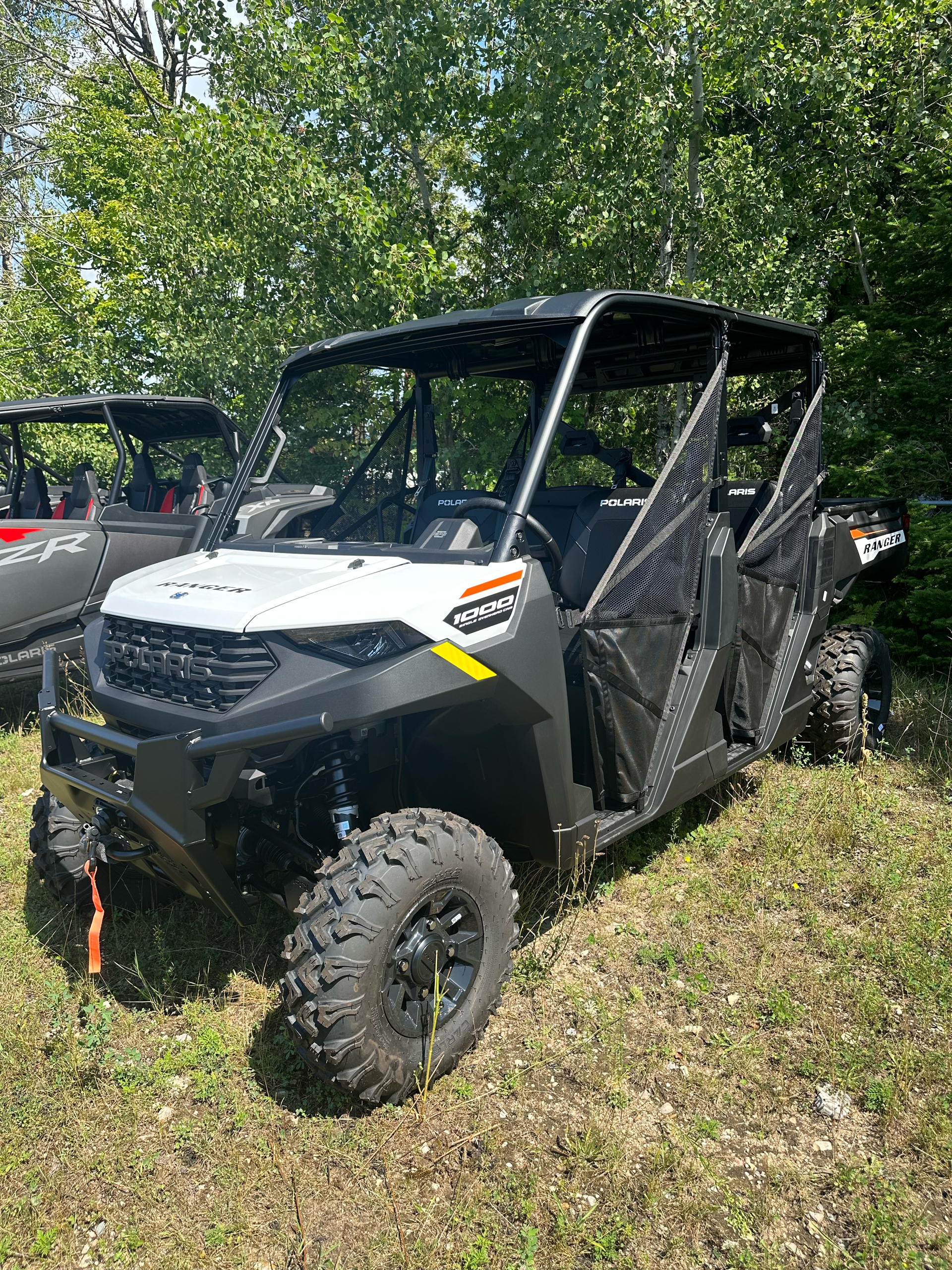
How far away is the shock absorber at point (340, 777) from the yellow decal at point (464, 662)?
1.64 feet

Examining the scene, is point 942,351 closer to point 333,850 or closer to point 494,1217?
point 333,850

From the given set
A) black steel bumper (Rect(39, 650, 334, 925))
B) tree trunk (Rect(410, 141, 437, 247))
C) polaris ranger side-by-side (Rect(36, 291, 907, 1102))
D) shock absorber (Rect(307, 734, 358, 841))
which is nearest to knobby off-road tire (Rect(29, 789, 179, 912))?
polaris ranger side-by-side (Rect(36, 291, 907, 1102))

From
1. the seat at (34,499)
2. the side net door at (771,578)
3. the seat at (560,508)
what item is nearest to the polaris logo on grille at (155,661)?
the seat at (560,508)

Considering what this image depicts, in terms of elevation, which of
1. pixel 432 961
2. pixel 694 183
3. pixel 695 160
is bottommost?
pixel 432 961

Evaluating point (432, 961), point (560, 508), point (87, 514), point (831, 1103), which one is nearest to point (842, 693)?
point (560, 508)

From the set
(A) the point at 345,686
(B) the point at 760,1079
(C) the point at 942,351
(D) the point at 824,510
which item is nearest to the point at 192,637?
(A) the point at 345,686

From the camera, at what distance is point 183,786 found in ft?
7.36

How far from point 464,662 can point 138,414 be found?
537 centimetres

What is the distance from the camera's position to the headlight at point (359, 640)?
2383 millimetres

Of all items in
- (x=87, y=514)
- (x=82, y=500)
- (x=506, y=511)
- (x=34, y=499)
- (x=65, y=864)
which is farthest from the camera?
(x=34, y=499)

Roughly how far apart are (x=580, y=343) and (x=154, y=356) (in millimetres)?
12023

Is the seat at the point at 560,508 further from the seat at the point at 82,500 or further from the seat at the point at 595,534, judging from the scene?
the seat at the point at 82,500

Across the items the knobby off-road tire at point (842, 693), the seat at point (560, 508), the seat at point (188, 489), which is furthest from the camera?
the seat at point (188, 489)

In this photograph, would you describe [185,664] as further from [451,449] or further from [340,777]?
[451,449]
